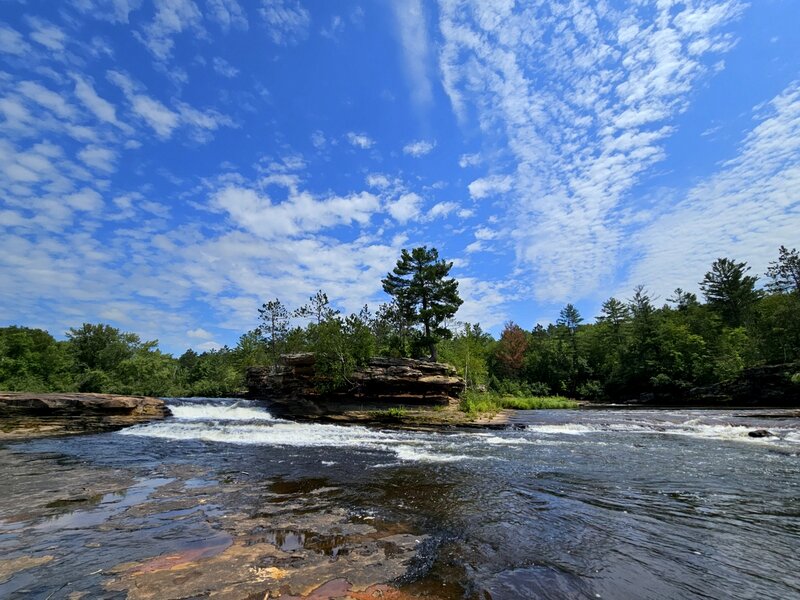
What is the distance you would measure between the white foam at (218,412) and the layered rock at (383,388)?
2.76 meters

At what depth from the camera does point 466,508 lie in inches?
305

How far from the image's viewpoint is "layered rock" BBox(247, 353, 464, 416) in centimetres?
3534

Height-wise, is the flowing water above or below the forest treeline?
below

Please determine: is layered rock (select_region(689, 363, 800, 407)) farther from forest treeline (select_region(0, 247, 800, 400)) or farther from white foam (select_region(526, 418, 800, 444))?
white foam (select_region(526, 418, 800, 444))

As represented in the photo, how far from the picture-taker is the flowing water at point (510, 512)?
15.5 feet

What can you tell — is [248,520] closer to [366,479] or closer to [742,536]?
[366,479]

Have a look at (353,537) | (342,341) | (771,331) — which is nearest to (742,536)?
(353,537)

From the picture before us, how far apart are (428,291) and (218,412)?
23.8m

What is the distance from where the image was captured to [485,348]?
5809cm

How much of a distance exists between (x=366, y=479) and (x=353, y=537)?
182 inches

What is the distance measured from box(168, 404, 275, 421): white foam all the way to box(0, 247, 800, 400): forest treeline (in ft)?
22.6

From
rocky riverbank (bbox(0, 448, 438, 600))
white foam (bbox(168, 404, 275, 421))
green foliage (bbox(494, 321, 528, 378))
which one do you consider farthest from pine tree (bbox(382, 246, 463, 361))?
green foliage (bbox(494, 321, 528, 378))

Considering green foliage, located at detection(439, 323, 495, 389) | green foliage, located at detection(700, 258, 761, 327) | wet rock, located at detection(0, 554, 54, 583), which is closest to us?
wet rock, located at detection(0, 554, 54, 583)

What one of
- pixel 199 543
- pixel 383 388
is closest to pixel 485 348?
pixel 383 388
